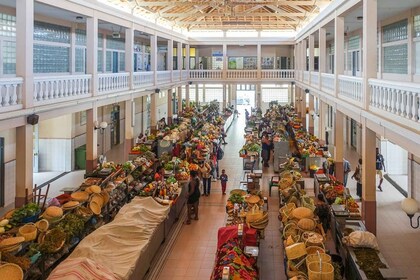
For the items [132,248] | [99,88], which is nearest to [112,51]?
[99,88]

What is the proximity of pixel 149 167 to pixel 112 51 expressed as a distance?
10943 millimetres

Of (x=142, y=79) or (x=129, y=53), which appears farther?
(x=142, y=79)

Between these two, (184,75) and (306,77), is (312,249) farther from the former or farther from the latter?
(184,75)

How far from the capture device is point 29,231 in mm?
9156

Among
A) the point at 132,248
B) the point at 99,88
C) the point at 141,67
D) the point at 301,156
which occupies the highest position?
the point at 141,67

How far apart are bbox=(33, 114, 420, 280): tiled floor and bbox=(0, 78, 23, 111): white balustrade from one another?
555 centimetres

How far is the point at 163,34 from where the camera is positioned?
2728cm

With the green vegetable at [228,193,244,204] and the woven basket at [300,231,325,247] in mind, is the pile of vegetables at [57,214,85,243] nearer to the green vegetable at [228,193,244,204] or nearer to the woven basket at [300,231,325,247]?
the green vegetable at [228,193,244,204]

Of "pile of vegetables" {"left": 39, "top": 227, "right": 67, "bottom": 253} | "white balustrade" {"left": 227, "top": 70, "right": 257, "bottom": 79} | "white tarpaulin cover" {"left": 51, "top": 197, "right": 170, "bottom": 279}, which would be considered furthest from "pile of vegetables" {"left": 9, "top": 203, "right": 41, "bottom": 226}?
"white balustrade" {"left": 227, "top": 70, "right": 257, "bottom": 79}

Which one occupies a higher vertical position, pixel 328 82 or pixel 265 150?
pixel 328 82

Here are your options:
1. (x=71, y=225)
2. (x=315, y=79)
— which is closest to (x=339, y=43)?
(x=315, y=79)

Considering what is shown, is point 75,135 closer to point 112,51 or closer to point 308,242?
point 112,51

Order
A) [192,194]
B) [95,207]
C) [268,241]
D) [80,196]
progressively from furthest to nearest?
[192,194]
[268,241]
[80,196]
[95,207]

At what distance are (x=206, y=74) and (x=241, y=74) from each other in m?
2.77
